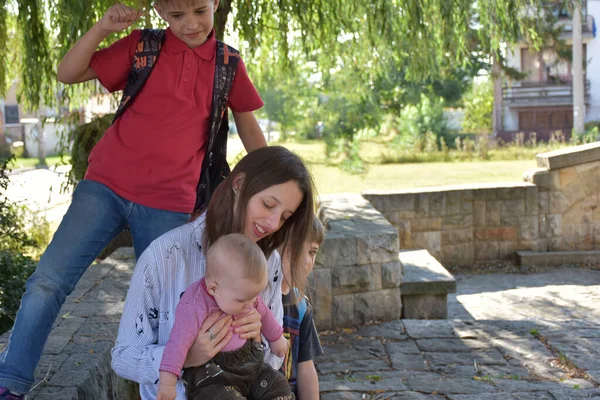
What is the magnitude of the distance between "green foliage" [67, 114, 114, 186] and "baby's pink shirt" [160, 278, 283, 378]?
5.26 meters

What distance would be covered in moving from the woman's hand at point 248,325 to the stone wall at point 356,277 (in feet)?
11.9

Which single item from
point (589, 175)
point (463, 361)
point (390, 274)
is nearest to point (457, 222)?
point (589, 175)

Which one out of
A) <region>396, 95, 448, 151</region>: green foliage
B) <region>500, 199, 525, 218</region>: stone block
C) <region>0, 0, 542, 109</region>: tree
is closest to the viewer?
<region>0, 0, 542, 109</region>: tree

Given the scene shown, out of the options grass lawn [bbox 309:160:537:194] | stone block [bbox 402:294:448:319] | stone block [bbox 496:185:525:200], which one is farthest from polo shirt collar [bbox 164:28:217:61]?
grass lawn [bbox 309:160:537:194]

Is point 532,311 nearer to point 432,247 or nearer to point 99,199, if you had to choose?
point 432,247

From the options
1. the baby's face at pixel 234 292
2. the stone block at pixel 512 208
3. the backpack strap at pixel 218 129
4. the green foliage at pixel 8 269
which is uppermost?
the backpack strap at pixel 218 129

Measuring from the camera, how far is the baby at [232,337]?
240 cm

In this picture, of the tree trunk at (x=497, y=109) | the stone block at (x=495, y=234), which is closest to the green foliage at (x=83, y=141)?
the stone block at (x=495, y=234)

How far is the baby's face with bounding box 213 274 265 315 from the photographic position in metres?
2.40

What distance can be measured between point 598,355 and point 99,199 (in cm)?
365

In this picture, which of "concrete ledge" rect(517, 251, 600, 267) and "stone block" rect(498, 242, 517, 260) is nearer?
"concrete ledge" rect(517, 251, 600, 267)

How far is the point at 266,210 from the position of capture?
2643 mm

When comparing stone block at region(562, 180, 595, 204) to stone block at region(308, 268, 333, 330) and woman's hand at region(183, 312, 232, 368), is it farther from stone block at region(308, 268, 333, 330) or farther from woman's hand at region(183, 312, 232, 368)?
woman's hand at region(183, 312, 232, 368)

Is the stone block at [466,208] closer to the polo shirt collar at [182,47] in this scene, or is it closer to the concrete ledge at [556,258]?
the concrete ledge at [556,258]
